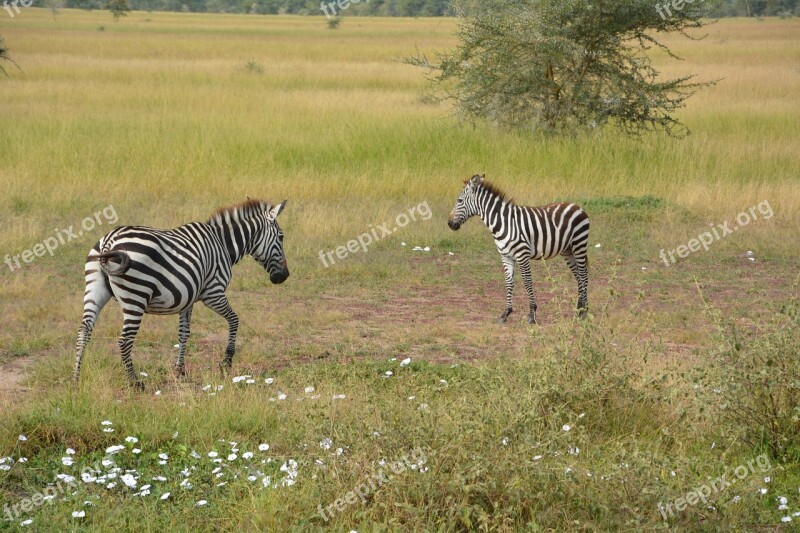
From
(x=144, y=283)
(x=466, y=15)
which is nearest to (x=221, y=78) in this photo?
(x=466, y=15)

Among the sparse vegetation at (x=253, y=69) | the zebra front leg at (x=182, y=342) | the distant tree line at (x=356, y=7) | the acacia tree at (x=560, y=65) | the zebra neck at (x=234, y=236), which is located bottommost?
the zebra front leg at (x=182, y=342)

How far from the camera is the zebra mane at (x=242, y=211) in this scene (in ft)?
24.8

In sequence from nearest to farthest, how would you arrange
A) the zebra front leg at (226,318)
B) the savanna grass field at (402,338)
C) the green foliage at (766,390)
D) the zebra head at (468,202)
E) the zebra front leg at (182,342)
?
1. the savanna grass field at (402,338)
2. the green foliage at (766,390)
3. the zebra front leg at (182,342)
4. the zebra front leg at (226,318)
5. the zebra head at (468,202)

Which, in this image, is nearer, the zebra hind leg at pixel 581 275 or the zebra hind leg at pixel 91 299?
the zebra hind leg at pixel 91 299

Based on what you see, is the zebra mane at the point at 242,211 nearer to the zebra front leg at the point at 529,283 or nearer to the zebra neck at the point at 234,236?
the zebra neck at the point at 234,236

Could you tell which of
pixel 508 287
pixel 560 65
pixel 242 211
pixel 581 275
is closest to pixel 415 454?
pixel 242 211

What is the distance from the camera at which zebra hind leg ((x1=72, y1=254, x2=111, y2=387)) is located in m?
6.47

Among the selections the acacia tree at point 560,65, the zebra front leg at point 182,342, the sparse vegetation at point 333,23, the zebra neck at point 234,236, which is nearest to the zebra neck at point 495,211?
the zebra neck at point 234,236

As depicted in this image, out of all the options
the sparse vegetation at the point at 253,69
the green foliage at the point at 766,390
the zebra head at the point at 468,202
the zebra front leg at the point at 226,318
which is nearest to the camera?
the green foliage at the point at 766,390

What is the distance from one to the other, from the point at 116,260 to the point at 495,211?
13.0 feet

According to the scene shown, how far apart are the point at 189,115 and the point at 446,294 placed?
1127 cm

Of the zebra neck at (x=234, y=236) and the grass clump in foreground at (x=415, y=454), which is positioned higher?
the zebra neck at (x=234, y=236)

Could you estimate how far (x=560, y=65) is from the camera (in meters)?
17.7

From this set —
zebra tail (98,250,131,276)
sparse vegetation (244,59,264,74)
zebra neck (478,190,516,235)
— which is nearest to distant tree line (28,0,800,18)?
sparse vegetation (244,59,264,74)
